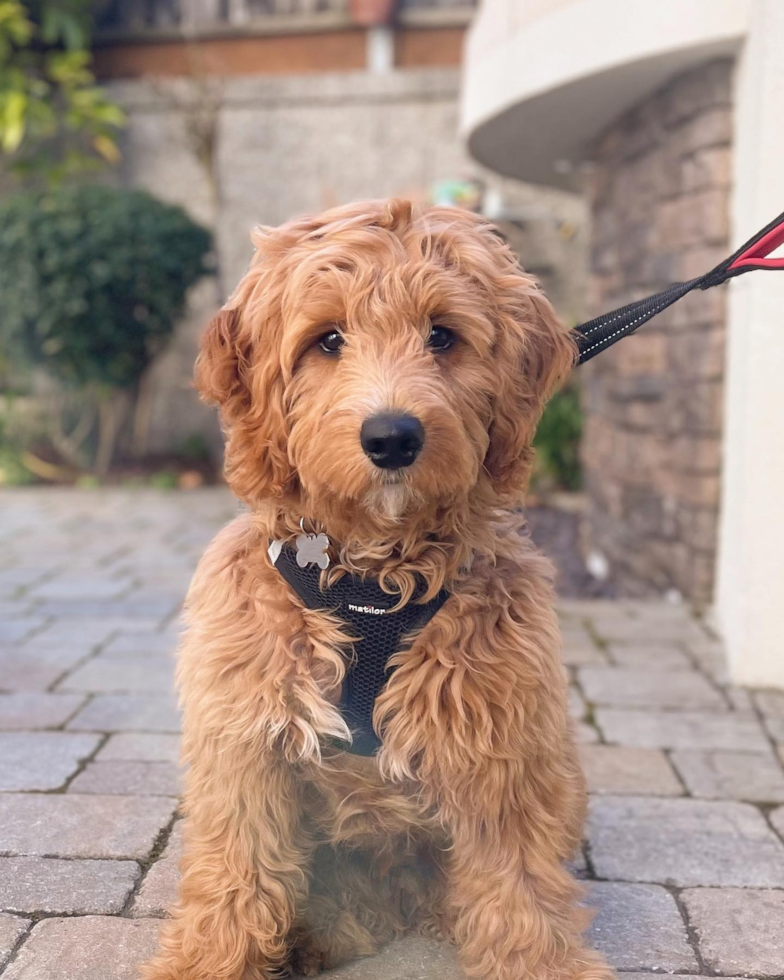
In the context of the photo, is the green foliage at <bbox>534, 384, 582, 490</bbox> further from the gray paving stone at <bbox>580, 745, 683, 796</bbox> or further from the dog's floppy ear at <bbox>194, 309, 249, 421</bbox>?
the dog's floppy ear at <bbox>194, 309, 249, 421</bbox>

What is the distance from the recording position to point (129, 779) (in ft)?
9.78

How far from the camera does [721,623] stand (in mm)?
4504

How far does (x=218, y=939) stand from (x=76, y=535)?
5.09 meters

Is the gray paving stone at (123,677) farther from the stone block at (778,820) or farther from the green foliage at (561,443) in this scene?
the green foliage at (561,443)

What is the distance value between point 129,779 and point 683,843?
1567mm

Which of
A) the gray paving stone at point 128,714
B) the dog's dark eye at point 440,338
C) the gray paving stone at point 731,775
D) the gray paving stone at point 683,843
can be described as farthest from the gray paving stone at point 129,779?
the dog's dark eye at point 440,338

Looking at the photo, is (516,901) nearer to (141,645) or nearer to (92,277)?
(141,645)

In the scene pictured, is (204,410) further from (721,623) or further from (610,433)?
(721,623)

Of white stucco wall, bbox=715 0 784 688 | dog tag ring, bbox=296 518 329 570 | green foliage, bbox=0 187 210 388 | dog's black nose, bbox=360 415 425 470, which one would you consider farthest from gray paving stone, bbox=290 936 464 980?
green foliage, bbox=0 187 210 388

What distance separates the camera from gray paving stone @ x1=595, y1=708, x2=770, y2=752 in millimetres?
3379

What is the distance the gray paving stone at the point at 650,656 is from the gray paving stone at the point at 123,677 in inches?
72.1

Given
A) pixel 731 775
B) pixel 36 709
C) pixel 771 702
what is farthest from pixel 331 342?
pixel 771 702

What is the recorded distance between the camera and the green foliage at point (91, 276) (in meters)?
7.92

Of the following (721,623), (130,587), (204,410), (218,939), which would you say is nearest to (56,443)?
(204,410)
